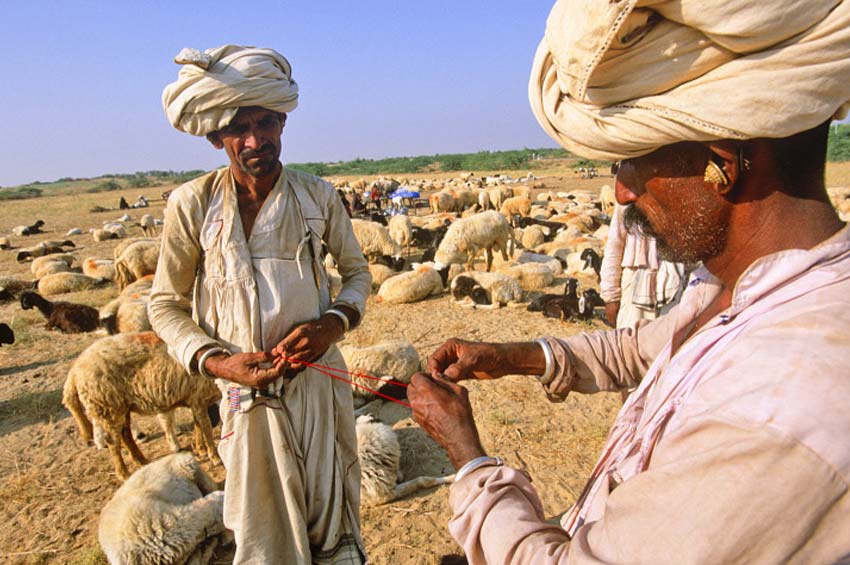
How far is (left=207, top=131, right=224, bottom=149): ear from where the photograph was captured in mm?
2500

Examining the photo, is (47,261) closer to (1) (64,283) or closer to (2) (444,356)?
(1) (64,283)

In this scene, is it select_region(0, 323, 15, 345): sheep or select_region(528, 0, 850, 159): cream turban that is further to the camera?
select_region(0, 323, 15, 345): sheep

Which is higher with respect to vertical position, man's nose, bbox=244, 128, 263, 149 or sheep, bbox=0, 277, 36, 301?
man's nose, bbox=244, 128, 263, 149

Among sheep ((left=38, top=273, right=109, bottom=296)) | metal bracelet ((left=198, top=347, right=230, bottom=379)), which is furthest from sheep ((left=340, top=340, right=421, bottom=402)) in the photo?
sheep ((left=38, top=273, right=109, bottom=296))

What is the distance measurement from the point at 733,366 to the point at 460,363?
1007mm

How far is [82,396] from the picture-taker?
448cm

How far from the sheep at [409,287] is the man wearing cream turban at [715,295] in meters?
8.82

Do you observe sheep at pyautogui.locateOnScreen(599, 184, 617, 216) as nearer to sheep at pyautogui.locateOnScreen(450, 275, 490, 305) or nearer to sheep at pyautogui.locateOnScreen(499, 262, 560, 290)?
sheep at pyautogui.locateOnScreen(499, 262, 560, 290)

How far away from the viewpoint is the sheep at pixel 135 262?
35.3ft

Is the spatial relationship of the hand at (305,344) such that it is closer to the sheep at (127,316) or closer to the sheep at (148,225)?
the sheep at (127,316)

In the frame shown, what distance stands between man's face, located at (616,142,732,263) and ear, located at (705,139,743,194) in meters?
0.03

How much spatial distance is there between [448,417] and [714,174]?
3.01ft

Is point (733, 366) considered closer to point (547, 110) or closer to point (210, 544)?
point (547, 110)

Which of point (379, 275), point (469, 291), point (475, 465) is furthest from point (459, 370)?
point (379, 275)
